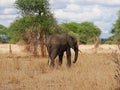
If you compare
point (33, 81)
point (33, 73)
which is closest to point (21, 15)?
point (33, 73)

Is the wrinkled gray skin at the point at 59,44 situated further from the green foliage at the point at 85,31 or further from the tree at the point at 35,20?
the green foliage at the point at 85,31

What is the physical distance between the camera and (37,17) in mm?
27094

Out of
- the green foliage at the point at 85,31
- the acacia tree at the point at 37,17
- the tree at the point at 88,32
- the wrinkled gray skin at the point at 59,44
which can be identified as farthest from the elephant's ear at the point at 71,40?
the tree at the point at 88,32

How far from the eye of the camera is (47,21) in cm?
2666

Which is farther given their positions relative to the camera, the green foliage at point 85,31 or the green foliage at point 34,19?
the green foliage at point 85,31

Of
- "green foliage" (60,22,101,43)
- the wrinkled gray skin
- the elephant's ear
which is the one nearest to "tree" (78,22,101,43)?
"green foliage" (60,22,101,43)

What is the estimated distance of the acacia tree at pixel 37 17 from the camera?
26.6 metres

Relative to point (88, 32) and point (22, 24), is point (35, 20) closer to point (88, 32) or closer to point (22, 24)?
point (22, 24)

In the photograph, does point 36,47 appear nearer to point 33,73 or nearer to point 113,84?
point 33,73

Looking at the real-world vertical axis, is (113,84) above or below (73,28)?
above

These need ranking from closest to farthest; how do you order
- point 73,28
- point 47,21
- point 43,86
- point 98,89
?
point 98,89
point 43,86
point 47,21
point 73,28

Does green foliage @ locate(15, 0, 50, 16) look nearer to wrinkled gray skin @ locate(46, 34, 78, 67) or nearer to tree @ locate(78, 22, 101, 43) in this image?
wrinkled gray skin @ locate(46, 34, 78, 67)

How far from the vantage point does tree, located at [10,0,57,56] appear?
26.6 meters

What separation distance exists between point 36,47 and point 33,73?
39.6 ft
